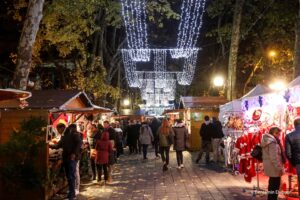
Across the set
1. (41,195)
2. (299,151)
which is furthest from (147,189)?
(299,151)

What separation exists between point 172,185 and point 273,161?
3987mm

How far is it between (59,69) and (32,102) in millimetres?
15086

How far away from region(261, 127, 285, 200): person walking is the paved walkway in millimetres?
1096

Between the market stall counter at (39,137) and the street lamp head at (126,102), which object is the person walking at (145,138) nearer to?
the market stall counter at (39,137)

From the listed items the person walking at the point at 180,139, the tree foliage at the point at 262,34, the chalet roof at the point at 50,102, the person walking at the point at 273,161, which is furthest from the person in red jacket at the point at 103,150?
the tree foliage at the point at 262,34

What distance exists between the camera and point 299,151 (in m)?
8.35

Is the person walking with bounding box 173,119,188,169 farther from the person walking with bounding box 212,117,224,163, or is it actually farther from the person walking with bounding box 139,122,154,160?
the person walking with bounding box 139,122,154,160

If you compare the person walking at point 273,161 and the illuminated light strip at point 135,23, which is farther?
the illuminated light strip at point 135,23

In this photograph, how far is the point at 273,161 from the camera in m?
9.02

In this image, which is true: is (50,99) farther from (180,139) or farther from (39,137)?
(180,139)

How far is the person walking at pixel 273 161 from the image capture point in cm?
900

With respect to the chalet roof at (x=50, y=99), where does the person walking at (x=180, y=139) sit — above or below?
below

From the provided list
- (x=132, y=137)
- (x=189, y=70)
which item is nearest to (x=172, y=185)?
(x=132, y=137)

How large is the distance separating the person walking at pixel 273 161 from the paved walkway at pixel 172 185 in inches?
43.2
